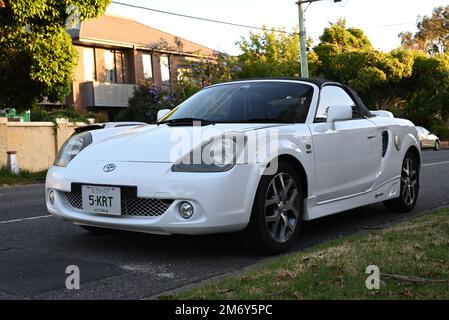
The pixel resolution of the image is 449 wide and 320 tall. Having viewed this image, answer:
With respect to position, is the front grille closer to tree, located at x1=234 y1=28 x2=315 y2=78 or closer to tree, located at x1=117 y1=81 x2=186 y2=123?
tree, located at x1=117 y1=81 x2=186 y2=123

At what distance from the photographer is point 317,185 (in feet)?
17.4

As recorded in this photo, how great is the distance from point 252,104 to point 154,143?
1.19 metres

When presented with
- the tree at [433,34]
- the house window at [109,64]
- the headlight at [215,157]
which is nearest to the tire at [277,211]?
the headlight at [215,157]

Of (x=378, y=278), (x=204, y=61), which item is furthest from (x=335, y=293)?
(x=204, y=61)

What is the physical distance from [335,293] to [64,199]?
255cm

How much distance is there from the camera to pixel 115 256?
4797 millimetres

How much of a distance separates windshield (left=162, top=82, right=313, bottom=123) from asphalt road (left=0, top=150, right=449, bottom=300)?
1143 millimetres

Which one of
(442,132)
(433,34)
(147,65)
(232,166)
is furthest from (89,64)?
(433,34)

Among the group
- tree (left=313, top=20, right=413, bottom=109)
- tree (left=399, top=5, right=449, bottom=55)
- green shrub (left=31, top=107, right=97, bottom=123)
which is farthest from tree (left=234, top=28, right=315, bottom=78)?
tree (left=399, top=5, right=449, bottom=55)

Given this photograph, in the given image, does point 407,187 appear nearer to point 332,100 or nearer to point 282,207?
point 332,100

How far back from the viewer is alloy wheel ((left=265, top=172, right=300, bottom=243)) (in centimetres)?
480

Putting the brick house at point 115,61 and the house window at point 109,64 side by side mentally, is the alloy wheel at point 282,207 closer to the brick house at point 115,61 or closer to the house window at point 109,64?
the brick house at point 115,61

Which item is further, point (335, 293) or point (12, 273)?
point (12, 273)

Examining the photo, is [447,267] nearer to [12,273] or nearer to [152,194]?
[152,194]
